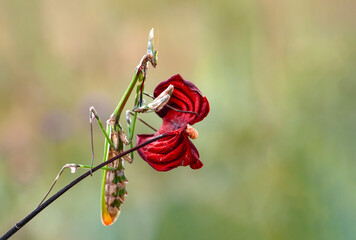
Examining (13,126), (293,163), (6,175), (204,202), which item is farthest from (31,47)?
(293,163)

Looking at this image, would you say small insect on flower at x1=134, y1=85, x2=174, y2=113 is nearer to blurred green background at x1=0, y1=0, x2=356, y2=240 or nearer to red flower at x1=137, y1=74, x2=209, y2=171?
red flower at x1=137, y1=74, x2=209, y2=171

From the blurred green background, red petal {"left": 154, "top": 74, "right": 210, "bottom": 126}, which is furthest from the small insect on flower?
the blurred green background

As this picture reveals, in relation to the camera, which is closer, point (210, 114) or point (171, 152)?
point (171, 152)

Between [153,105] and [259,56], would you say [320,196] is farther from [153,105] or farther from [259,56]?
[153,105]

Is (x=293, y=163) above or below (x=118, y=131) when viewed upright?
below

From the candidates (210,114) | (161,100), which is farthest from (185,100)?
(210,114)

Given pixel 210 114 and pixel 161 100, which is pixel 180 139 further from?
pixel 210 114

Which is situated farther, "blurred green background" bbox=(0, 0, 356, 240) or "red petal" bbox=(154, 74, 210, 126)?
"blurred green background" bbox=(0, 0, 356, 240)

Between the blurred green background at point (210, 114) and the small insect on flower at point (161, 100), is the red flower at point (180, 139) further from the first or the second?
the blurred green background at point (210, 114)

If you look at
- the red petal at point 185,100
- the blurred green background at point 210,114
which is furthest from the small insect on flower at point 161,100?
the blurred green background at point 210,114
